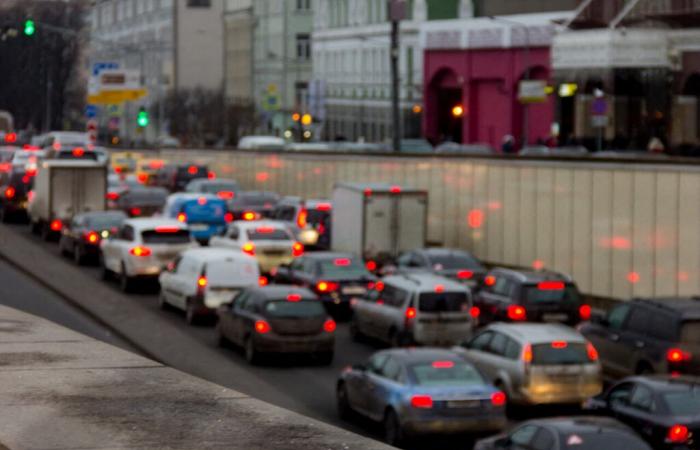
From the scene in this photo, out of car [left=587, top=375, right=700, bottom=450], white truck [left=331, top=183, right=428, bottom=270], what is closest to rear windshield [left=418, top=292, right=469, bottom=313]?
car [left=587, top=375, right=700, bottom=450]

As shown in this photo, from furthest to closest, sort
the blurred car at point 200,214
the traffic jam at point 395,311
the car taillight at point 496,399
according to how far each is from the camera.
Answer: the blurred car at point 200,214 < the car taillight at point 496,399 < the traffic jam at point 395,311

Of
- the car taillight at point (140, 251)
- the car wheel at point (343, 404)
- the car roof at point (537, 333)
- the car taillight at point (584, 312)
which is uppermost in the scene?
the car taillight at point (140, 251)

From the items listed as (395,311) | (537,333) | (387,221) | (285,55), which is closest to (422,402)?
(537,333)

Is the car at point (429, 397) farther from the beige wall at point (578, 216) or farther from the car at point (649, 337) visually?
the beige wall at point (578, 216)

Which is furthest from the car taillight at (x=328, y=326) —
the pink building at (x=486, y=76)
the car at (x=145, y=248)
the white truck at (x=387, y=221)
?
the pink building at (x=486, y=76)

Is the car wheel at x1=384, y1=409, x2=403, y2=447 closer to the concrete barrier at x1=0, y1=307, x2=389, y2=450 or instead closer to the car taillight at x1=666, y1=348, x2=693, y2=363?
the car taillight at x1=666, y1=348, x2=693, y2=363

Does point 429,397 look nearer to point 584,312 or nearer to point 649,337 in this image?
point 649,337

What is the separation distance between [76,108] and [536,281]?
26741 millimetres

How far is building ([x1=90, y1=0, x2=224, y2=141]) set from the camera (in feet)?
189

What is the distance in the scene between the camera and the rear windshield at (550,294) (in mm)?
29734

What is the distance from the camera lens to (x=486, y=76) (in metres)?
87.0

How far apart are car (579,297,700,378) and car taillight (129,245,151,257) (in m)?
12.3

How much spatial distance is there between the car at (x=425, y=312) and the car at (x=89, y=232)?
12.1 m

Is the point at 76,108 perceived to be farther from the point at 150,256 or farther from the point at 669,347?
the point at 669,347
